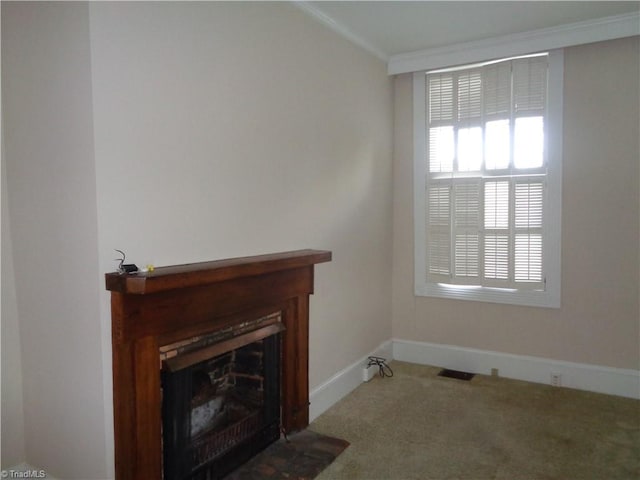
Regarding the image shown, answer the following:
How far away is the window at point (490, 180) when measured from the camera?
353 centimetres

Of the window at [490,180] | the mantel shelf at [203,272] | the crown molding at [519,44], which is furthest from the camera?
the window at [490,180]

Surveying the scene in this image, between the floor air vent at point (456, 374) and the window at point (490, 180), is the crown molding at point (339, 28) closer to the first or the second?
the window at point (490, 180)

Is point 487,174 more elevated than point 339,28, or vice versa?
point 339,28

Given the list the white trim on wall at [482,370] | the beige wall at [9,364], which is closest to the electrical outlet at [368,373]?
the white trim on wall at [482,370]

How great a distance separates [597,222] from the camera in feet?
11.2

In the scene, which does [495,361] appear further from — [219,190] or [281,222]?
[219,190]

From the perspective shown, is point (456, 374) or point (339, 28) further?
point (456, 374)

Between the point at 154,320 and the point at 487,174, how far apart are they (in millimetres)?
2842

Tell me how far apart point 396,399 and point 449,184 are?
1.77 meters

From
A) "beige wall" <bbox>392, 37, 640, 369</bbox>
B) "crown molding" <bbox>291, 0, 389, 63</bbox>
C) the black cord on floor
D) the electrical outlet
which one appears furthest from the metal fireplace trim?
"beige wall" <bbox>392, 37, 640, 369</bbox>

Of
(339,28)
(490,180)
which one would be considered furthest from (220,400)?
(490,180)

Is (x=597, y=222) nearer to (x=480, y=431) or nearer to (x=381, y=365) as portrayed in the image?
(x=480, y=431)

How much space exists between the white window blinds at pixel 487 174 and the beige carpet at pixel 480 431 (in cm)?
90

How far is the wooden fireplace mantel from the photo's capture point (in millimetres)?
1767
